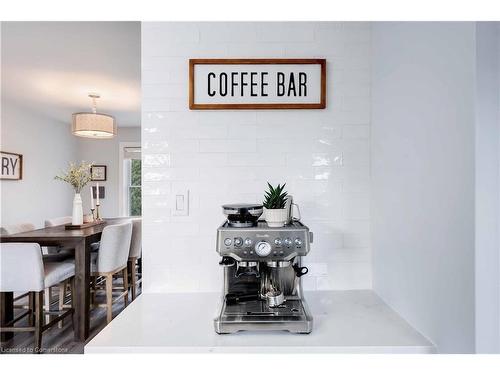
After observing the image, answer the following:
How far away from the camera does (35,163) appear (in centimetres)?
461

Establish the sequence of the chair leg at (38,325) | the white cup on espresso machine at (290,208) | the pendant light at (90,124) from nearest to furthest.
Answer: the white cup on espresso machine at (290,208), the chair leg at (38,325), the pendant light at (90,124)

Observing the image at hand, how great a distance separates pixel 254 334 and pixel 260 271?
0.77 ft

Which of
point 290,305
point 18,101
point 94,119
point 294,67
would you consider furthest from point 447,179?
point 18,101

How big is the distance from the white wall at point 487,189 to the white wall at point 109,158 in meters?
5.54

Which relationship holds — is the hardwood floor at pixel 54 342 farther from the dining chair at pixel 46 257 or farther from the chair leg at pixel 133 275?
the chair leg at pixel 133 275

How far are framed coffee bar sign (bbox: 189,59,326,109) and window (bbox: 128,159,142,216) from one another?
4695 millimetres

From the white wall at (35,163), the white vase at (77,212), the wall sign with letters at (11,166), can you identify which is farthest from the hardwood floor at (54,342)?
the wall sign with letters at (11,166)

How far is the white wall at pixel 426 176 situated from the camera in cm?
78

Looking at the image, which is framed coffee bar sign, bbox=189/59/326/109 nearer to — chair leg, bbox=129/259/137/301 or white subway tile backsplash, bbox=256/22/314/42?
white subway tile backsplash, bbox=256/22/314/42

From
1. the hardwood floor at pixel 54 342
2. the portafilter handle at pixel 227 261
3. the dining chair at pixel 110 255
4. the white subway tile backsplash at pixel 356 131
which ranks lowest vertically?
the hardwood floor at pixel 54 342

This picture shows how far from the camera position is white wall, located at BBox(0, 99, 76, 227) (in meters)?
4.04

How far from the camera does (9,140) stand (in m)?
4.11

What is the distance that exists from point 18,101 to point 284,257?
476 cm

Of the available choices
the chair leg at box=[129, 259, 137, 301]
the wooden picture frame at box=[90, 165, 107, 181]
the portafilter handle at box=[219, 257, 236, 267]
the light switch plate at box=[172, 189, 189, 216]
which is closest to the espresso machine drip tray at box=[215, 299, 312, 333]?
the portafilter handle at box=[219, 257, 236, 267]
